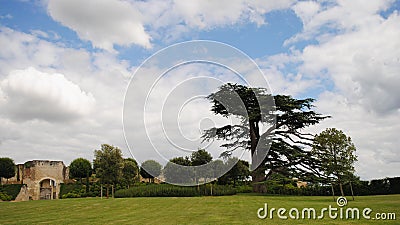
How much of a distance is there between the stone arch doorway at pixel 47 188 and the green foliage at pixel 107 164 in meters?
14.4

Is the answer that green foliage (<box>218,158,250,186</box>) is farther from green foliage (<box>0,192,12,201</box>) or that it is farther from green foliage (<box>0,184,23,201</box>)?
green foliage (<box>0,184,23,201</box>)

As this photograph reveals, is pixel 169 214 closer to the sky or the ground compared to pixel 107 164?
closer to the ground

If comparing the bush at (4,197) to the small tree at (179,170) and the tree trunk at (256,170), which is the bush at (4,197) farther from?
the tree trunk at (256,170)

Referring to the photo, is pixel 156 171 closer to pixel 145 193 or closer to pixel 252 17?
pixel 145 193

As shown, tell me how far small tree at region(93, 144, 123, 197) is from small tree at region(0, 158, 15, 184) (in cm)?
1921

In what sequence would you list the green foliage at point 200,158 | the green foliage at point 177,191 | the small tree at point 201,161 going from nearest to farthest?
the green foliage at point 177,191, the small tree at point 201,161, the green foliage at point 200,158

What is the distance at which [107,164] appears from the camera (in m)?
29.0

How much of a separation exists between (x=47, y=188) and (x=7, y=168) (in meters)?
5.60

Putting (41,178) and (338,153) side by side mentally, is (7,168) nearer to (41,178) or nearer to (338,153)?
(41,178)

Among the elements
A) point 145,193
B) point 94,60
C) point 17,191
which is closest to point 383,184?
point 145,193

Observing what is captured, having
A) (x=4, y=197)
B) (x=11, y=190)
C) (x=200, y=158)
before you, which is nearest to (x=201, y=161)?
(x=200, y=158)

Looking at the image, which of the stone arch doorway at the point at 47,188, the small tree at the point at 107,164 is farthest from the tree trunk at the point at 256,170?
the stone arch doorway at the point at 47,188

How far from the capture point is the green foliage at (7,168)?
139ft

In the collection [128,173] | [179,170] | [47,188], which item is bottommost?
[47,188]
